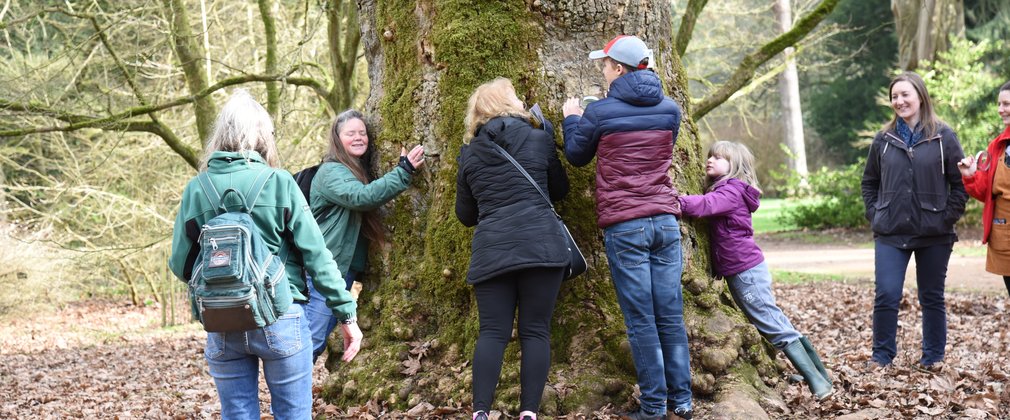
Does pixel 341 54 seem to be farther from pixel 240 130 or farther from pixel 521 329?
pixel 240 130

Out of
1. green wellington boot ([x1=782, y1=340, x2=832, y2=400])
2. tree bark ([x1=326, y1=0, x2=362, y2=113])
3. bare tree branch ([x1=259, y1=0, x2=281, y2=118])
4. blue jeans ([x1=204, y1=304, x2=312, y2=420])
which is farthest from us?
bare tree branch ([x1=259, y1=0, x2=281, y2=118])

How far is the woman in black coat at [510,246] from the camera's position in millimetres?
4129

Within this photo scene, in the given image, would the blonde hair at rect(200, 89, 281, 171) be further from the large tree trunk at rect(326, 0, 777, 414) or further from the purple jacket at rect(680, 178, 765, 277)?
the purple jacket at rect(680, 178, 765, 277)

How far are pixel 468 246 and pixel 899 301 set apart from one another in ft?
9.89

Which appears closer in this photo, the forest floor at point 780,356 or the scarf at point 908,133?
the forest floor at point 780,356

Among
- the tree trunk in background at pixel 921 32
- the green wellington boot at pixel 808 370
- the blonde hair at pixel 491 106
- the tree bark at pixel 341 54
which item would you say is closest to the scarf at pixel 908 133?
the green wellington boot at pixel 808 370

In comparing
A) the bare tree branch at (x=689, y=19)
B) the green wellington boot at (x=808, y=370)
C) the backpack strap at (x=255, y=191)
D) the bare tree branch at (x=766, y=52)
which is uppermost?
the bare tree branch at (x=689, y=19)

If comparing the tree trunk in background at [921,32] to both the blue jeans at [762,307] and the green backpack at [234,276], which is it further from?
the green backpack at [234,276]

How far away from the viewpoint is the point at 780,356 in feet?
18.1

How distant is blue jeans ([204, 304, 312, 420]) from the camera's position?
3.27 meters

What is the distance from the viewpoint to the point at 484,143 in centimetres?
428

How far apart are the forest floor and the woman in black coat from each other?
565 mm

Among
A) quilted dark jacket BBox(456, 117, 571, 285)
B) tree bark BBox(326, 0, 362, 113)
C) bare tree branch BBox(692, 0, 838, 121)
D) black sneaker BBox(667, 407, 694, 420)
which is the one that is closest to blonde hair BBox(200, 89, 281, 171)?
quilted dark jacket BBox(456, 117, 571, 285)

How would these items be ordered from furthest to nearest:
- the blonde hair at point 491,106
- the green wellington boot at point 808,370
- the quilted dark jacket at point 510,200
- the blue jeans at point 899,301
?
1. the blue jeans at point 899,301
2. the green wellington boot at point 808,370
3. the blonde hair at point 491,106
4. the quilted dark jacket at point 510,200
